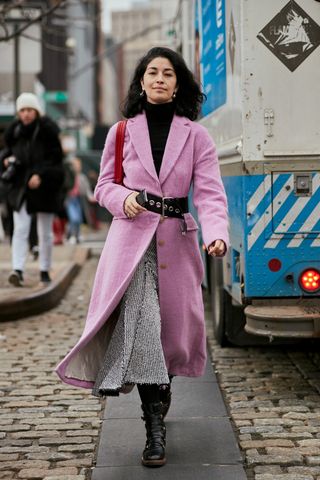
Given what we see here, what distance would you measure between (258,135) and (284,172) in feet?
0.89

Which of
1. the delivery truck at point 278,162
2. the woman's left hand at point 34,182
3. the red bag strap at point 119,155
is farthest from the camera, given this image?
the woman's left hand at point 34,182

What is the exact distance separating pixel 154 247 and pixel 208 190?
37cm

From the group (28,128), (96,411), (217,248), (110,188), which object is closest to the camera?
(217,248)

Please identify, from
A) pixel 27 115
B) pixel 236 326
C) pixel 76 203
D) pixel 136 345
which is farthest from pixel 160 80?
pixel 76 203

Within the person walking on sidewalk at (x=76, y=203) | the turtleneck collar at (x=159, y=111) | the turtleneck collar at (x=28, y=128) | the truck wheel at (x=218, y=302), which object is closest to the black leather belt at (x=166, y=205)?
the turtleneck collar at (x=159, y=111)

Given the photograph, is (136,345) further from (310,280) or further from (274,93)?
(274,93)

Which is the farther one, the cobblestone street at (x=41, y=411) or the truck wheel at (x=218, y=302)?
the truck wheel at (x=218, y=302)

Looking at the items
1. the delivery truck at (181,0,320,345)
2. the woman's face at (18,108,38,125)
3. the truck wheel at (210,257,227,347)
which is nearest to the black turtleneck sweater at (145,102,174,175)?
the delivery truck at (181,0,320,345)

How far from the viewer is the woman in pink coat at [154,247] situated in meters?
4.78

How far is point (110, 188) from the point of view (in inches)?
194

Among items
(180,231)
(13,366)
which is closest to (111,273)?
(180,231)

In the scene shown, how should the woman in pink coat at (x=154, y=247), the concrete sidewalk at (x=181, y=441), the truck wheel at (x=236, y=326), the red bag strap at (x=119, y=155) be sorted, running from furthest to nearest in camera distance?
the truck wheel at (x=236, y=326) < the red bag strap at (x=119, y=155) < the woman in pink coat at (x=154, y=247) < the concrete sidewalk at (x=181, y=441)

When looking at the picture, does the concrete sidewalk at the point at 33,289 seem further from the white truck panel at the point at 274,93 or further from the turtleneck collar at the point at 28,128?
the white truck panel at the point at 274,93

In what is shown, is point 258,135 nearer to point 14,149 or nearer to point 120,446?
point 120,446
